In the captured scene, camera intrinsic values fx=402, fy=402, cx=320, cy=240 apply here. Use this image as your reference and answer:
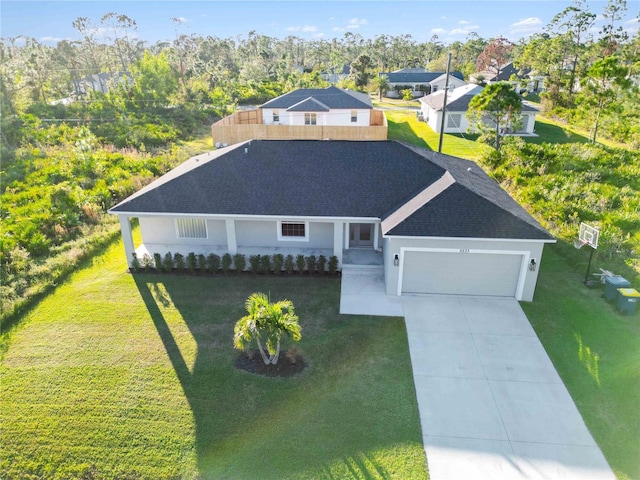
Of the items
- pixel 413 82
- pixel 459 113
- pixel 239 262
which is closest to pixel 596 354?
pixel 239 262

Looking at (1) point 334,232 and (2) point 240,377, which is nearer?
(2) point 240,377

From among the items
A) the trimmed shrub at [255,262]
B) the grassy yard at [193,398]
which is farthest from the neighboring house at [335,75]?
the grassy yard at [193,398]

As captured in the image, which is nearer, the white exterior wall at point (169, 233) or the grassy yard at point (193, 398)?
the grassy yard at point (193, 398)

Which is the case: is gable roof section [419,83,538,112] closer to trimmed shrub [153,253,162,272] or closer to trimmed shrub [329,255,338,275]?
trimmed shrub [329,255,338,275]

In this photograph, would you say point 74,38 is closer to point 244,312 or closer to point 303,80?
point 303,80

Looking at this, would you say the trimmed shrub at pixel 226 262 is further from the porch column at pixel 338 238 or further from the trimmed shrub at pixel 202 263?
the porch column at pixel 338 238

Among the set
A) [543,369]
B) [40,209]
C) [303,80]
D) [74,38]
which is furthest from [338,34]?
[543,369]
